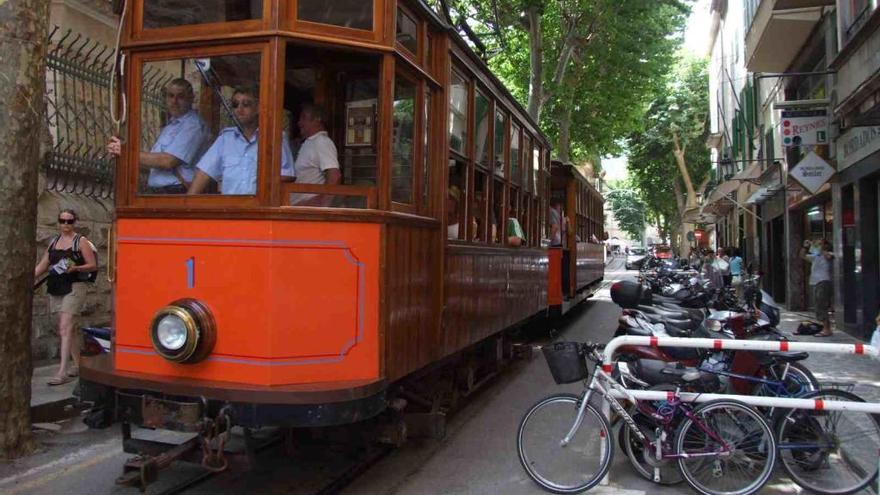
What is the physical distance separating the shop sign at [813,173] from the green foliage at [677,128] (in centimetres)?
2528

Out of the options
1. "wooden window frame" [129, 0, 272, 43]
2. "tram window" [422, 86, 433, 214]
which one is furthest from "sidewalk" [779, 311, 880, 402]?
"wooden window frame" [129, 0, 272, 43]

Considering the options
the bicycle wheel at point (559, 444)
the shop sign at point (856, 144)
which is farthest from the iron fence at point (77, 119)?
the shop sign at point (856, 144)

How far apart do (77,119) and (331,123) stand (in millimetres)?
4858

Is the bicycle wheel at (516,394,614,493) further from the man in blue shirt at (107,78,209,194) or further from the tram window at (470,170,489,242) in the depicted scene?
the man in blue shirt at (107,78,209,194)

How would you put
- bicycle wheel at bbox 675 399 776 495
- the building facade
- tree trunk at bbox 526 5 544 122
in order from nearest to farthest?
bicycle wheel at bbox 675 399 776 495
the building facade
tree trunk at bbox 526 5 544 122

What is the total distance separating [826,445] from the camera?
454cm

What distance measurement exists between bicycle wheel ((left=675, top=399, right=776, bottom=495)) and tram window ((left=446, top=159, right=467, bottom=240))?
6.93 feet

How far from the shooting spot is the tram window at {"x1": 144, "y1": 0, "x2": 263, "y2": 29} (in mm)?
3830

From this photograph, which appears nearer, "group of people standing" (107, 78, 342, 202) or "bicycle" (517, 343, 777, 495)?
"group of people standing" (107, 78, 342, 202)

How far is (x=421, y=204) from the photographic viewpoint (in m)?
4.65

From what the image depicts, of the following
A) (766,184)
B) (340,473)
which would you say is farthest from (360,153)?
(766,184)

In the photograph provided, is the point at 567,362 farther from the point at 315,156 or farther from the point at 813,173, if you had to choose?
the point at 813,173

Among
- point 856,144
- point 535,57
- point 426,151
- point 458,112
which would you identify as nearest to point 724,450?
point 426,151

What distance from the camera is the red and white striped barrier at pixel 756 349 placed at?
13.9ft
